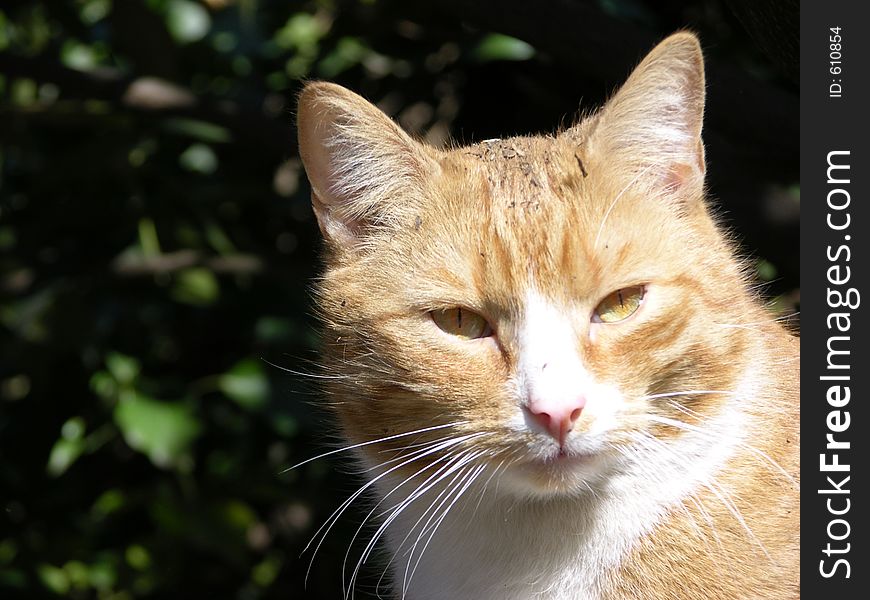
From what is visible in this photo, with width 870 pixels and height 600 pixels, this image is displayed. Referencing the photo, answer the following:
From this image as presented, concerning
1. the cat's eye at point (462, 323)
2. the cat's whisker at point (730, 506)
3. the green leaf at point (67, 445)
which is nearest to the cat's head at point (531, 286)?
the cat's eye at point (462, 323)

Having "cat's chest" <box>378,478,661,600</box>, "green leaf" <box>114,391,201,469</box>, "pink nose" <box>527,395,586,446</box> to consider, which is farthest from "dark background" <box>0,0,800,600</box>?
"pink nose" <box>527,395,586,446</box>

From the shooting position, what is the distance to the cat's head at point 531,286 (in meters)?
1.91

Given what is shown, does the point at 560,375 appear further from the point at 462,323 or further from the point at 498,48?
the point at 498,48

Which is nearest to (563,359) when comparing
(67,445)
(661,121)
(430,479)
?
(430,479)

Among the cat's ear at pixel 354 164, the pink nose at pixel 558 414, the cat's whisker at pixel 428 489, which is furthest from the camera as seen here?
the cat's ear at pixel 354 164

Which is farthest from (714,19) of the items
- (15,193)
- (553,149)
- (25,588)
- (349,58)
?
(25,588)

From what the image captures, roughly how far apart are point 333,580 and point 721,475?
6.24 feet

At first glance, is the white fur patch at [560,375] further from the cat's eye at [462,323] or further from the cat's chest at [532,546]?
the cat's chest at [532,546]

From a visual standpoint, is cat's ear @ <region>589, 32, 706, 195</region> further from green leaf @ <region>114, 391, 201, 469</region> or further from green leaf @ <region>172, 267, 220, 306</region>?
green leaf @ <region>172, 267, 220, 306</region>

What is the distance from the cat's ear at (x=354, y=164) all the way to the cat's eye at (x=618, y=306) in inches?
19.5

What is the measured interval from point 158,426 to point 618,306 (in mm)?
1573

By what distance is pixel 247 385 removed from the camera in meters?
3.21

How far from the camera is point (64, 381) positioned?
3.38 m
